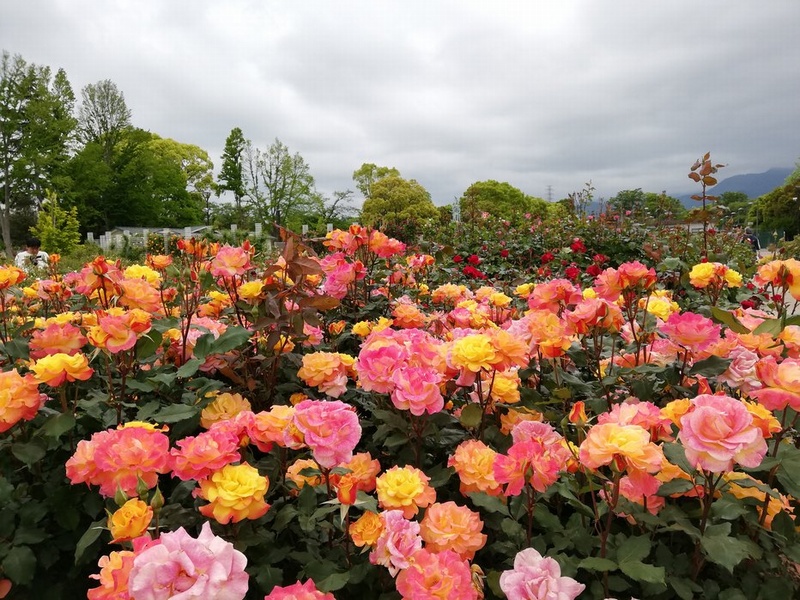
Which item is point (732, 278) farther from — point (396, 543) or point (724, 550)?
point (396, 543)

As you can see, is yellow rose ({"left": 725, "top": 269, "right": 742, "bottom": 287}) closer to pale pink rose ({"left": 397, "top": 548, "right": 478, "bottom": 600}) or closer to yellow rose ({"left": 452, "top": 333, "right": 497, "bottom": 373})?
yellow rose ({"left": 452, "top": 333, "right": 497, "bottom": 373})

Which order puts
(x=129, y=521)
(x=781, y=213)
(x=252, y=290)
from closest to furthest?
(x=129, y=521), (x=252, y=290), (x=781, y=213)

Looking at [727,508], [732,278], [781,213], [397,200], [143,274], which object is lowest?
[727,508]

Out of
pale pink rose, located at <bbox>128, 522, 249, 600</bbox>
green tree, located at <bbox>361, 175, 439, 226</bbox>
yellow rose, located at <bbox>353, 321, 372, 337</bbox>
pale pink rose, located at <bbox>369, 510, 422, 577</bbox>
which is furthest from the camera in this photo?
green tree, located at <bbox>361, 175, 439, 226</bbox>

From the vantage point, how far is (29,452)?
1.11m

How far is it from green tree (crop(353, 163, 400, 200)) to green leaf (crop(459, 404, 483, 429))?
3609cm

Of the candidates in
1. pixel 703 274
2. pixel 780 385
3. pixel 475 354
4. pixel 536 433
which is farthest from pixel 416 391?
pixel 703 274

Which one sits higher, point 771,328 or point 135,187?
point 135,187

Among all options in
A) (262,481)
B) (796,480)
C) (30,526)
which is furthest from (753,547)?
(30,526)

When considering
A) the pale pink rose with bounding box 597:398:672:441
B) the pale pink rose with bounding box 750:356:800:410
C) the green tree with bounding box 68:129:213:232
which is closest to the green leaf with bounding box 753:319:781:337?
the pale pink rose with bounding box 750:356:800:410

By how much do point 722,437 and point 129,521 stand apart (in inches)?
35.2

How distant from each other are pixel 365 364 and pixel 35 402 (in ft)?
2.38

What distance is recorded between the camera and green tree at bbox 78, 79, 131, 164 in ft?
102

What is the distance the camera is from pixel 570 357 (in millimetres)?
1597
